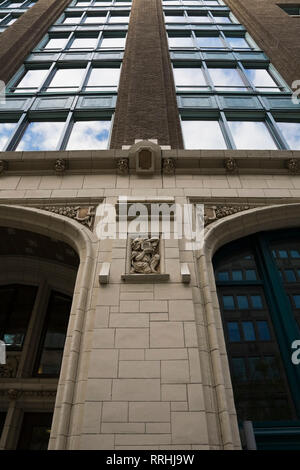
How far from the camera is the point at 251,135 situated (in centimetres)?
1091

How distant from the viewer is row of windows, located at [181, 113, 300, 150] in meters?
10.3

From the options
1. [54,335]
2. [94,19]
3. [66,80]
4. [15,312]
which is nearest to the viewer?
[54,335]

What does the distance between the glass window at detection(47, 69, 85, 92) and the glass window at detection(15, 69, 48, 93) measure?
53 cm

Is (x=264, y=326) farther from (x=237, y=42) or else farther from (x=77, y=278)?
(x=237, y=42)

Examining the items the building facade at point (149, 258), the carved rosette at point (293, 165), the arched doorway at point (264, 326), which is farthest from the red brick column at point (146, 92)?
the arched doorway at point (264, 326)

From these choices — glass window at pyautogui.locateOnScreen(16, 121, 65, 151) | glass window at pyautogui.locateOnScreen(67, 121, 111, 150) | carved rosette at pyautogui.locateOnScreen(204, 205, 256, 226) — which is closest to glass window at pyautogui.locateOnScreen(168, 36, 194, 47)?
glass window at pyautogui.locateOnScreen(67, 121, 111, 150)

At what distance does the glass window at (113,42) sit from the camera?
17688 mm

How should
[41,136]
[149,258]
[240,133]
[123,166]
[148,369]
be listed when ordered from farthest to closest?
[240,133] → [41,136] → [123,166] → [149,258] → [148,369]

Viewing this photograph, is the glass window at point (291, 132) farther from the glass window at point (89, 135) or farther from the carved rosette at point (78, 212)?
the carved rosette at point (78, 212)

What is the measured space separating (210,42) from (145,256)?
16358 millimetres

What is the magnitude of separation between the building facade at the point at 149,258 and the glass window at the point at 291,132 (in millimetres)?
67

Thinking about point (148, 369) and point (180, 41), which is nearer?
point (148, 369)

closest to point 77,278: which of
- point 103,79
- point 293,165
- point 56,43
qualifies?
point 293,165
